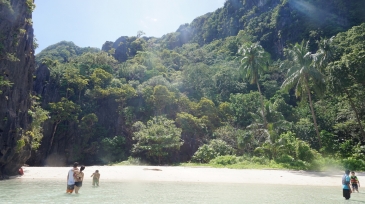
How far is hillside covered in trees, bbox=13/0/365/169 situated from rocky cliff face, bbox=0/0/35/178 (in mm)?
3789

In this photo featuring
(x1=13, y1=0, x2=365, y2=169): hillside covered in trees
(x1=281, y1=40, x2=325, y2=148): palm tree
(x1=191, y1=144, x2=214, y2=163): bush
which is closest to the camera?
(x1=13, y1=0, x2=365, y2=169): hillside covered in trees

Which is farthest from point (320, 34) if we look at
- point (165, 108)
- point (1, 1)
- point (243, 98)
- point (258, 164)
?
point (1, 1)

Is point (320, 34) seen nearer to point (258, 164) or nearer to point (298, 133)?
point (298, 133)

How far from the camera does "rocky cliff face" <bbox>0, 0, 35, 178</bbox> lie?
18927mm

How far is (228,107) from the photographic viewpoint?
4062 centimetres

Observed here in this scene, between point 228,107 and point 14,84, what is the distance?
2778 centimetres

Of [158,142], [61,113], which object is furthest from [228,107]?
[61,113]

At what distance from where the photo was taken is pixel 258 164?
24.5 m

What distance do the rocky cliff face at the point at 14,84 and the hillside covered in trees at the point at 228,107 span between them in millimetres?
3789

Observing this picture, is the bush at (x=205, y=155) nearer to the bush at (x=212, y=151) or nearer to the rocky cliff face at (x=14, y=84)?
the bush at (x=212, y=151)

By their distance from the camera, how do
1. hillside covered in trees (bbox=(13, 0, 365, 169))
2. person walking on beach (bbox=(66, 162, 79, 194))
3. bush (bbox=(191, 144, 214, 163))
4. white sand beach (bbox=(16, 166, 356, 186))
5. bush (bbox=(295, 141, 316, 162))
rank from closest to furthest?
person walking on beach (bbox=(66, 162, 79, 194)) → white sand beach (bbox=(16, 166, 356, 186)) → bush (bbox=(295, 141, 316, 162)) → hillside covered in trees (bbox=(13, 0, 365, 169)) → bush (bbox=(191, 144, 214, 163))

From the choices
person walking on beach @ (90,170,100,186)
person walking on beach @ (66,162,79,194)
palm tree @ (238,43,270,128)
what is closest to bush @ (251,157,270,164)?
palm tree @ (238,43,270,128)

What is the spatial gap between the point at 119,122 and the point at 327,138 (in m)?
26.6

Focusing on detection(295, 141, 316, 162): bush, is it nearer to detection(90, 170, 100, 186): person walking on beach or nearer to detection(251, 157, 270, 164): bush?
detection(251, 157, 270, 164): bush
